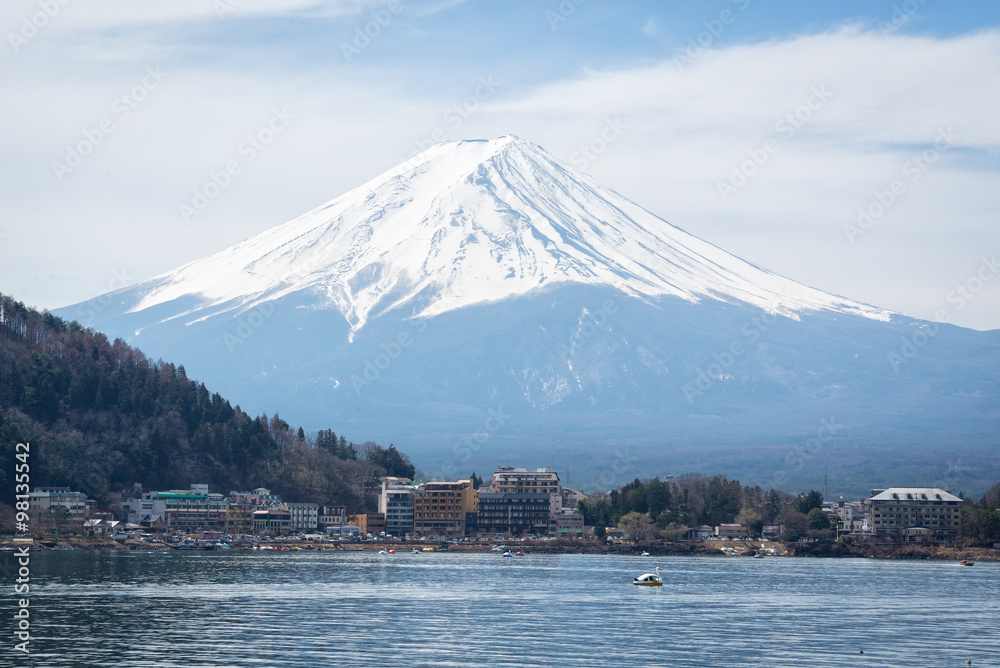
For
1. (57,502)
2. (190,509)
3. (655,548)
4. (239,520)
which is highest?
(57,502)

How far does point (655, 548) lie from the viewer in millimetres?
→ 127312

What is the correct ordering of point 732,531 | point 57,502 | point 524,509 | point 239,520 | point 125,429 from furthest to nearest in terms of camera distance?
point 524,509
point 732,531
point 239,520
point 125,429
point 57,502

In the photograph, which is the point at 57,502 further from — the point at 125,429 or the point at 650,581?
the point at 650,581

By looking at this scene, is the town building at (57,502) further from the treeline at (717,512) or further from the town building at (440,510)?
the treeline at (717,512)

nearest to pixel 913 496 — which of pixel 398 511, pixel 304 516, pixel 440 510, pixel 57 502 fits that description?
pixel 440 510

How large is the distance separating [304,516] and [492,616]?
269 feet

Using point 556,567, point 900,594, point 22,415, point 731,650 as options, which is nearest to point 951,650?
point 731,650

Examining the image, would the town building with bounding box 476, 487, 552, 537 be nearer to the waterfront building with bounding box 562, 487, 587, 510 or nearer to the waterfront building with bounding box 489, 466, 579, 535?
the waterfront building with bounding box 489, 466, 579, 535

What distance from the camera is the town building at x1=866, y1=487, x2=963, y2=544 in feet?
417

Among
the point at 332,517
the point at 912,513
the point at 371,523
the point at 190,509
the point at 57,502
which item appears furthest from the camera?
the point at 371,523

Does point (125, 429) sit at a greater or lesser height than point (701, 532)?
greater

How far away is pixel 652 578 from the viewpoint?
3034 inches

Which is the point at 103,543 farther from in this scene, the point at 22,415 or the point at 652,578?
the point at 652,578

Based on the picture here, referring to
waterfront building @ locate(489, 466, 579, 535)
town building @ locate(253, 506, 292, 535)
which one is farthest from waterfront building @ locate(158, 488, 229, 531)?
waterfront building @ locate(489, 466, 579, 535)
